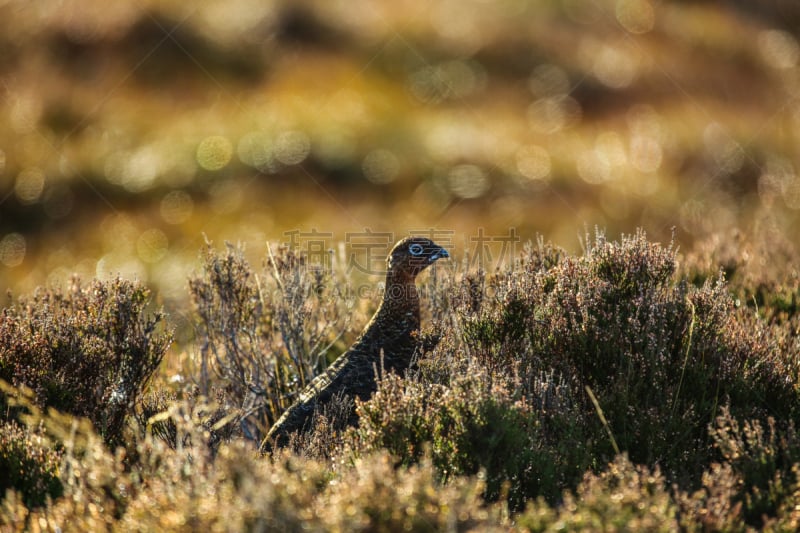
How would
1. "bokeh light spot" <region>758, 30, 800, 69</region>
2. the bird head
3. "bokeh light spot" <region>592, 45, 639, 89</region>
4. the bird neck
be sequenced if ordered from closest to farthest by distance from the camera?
the bird neck, the bird head, "bokeh light spot" <region>592, 45, 639, 89</region>, "bokeh light spot" <region>758, 30, 800, 69</region>

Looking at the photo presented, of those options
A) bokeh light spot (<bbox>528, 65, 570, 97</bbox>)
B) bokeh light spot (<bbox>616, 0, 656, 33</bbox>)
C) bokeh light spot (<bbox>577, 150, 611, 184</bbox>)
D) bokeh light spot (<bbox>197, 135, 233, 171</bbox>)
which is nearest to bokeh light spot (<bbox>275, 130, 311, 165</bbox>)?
bokeh light spot (<bbox>197, 135, 233, 171</bbox>)

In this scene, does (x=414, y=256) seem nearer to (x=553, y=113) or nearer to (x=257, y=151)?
(x=257, y=151)

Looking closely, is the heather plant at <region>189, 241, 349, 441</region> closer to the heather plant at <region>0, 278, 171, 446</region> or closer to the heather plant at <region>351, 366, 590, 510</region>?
the heather plant at <region>0, 278, 171, 446</region>

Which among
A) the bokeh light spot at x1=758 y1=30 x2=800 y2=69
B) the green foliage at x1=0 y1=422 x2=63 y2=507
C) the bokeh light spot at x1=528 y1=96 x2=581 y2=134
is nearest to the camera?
the green foliage at x1=0 y1=422 x2=63 y2=507

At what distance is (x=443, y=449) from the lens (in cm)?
418

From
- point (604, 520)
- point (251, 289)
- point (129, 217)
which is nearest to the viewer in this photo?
point (604, 520)

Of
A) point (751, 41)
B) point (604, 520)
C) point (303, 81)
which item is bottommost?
point (604, 520)

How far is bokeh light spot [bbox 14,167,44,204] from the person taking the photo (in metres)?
16.2

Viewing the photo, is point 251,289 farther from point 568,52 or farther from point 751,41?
point 751,41

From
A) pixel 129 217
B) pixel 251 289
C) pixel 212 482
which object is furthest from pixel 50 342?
pixel 129 217

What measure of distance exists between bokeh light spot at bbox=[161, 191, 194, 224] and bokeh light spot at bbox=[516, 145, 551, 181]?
6556 millimetres

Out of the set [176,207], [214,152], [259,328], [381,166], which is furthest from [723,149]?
[259,328]

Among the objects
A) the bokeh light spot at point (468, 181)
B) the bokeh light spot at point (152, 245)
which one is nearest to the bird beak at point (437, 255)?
the bokeh light spot at point (152, 245)

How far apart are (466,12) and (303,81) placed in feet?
16.2
